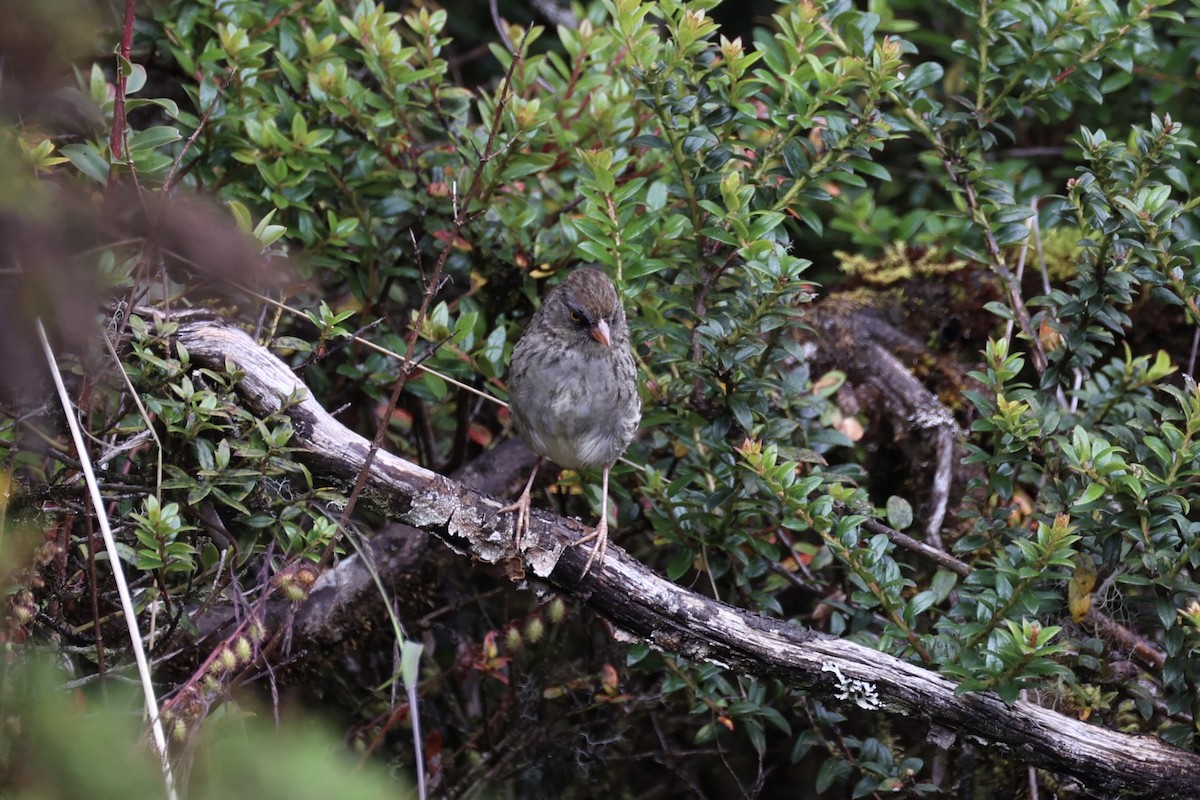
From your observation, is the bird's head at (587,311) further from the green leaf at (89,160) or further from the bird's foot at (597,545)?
the green leaf at (89,160)

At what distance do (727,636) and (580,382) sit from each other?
1043 mm

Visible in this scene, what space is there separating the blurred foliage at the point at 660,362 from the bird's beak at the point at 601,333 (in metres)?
0.11

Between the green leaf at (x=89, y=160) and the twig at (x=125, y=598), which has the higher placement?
the green leaf at (x=89, y=160)

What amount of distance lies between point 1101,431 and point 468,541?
2.25 metres

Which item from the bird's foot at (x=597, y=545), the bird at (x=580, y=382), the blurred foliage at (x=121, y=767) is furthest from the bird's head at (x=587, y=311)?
the blurred foliage at (x=121, y=767)

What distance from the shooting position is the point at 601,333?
11.7 feet

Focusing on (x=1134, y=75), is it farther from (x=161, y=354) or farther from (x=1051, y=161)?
(x=161, y=354)

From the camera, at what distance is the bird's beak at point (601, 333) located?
357 cm

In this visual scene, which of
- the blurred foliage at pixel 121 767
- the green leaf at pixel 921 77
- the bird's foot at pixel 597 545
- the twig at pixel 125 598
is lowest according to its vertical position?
the bird's foot at pixel 597 545

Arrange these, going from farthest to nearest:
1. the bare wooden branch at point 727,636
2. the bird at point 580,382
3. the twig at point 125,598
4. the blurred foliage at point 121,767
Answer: the bird at point 580,382, the bare wooden branch at point 727,636, the twig at point 125,598, the blurred foliage at point 121,767

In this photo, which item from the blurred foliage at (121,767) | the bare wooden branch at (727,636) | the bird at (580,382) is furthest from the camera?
the bird at (580,382)

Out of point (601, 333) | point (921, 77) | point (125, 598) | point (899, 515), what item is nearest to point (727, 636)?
point (899, 515)

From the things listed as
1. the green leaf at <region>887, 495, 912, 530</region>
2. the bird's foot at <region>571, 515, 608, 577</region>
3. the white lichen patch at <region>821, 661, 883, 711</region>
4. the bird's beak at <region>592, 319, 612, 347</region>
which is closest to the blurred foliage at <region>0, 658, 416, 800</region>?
the bird's foot at <region>571, 515, 608, 577</region>

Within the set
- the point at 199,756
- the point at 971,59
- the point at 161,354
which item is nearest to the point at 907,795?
the point at 199,756
